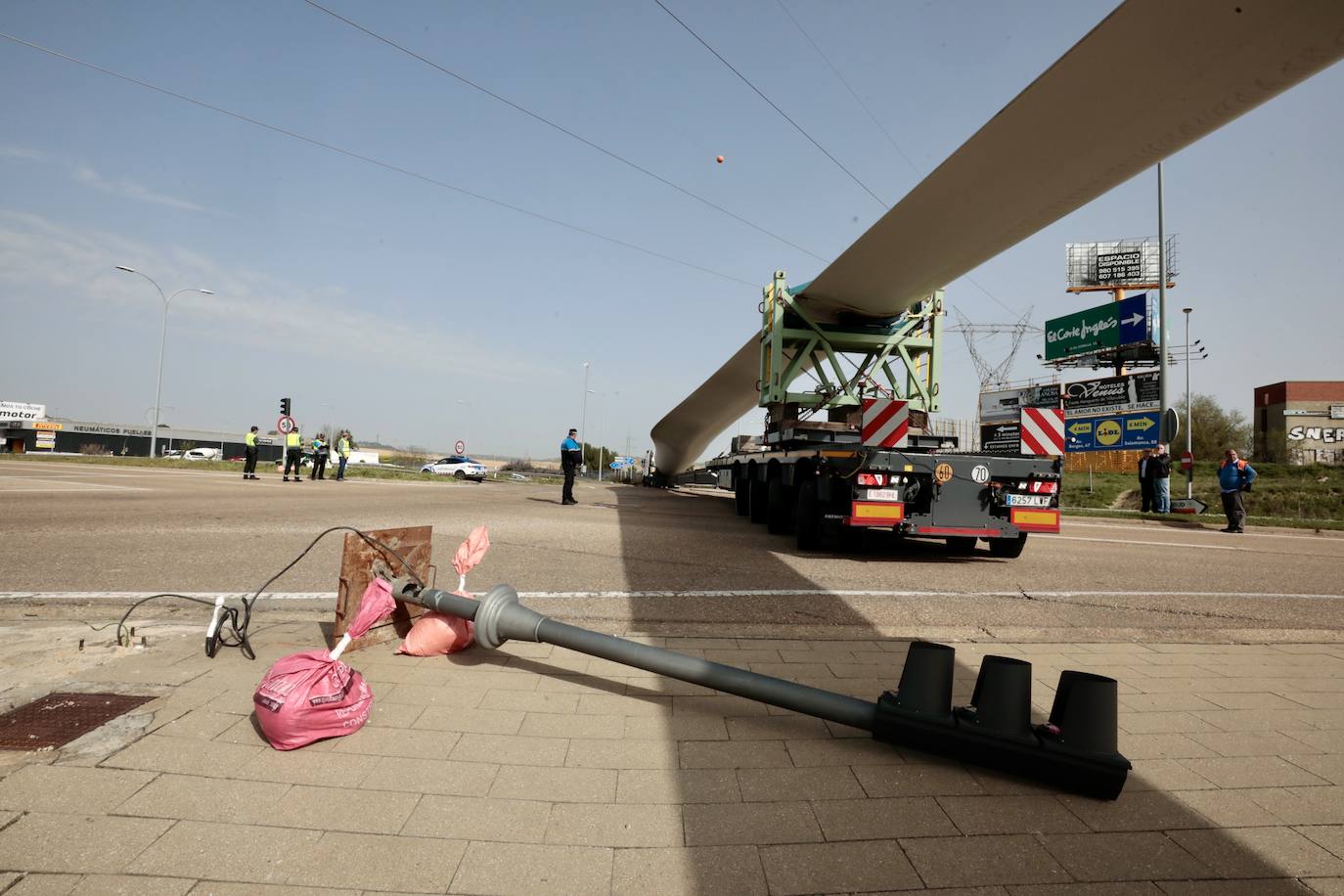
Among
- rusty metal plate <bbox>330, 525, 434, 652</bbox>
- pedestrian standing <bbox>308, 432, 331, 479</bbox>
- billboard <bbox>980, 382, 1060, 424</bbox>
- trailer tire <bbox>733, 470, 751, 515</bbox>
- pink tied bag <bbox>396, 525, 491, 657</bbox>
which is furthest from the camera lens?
billboard <bbox>980, 382, 1060, 424</bbox>

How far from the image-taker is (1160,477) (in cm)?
1795

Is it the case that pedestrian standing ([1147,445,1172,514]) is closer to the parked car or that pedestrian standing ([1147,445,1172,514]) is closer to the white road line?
the white road line

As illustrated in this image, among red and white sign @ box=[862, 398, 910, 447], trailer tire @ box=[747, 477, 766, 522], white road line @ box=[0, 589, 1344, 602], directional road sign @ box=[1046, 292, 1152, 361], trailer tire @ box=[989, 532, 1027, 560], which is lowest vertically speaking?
white road line @ box=[0, 589, 1344, 602]

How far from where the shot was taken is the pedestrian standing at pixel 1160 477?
17.8m

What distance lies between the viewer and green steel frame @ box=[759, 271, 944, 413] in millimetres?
9320

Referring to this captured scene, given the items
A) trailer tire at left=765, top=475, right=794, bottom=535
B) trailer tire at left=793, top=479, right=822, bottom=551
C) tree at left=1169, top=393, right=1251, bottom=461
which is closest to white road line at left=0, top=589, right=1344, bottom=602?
trailer tire at left=793, top=479, right=822, bottom=551

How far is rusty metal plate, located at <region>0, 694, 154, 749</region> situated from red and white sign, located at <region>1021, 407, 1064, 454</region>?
7.60 metres

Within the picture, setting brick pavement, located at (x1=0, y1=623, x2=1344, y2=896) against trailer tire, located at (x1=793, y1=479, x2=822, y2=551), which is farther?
trailer tire, located at (x1=793, y1=479, x2=822, y2=551)

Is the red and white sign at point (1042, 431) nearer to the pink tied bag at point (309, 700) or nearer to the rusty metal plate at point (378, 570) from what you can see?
the rusty metal plate at point (378, 570)

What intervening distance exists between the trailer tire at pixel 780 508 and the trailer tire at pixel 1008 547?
261 cm

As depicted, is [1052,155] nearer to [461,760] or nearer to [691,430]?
[461,760]

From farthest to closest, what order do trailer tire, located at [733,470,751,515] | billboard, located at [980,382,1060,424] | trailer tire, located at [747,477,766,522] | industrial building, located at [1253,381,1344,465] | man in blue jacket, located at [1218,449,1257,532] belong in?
industrial building, located at [1253,381,1344,465] → billboard, located at [980,382,1060,424] → man in blue jacket, located at [1218,449,1257,532] → trailer tire, located at [733,470,751,515] → trailer tire, located at [747,477,766,522]

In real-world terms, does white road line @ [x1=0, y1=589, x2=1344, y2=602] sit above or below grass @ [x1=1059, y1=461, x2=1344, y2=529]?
below

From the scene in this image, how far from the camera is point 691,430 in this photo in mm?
24859
